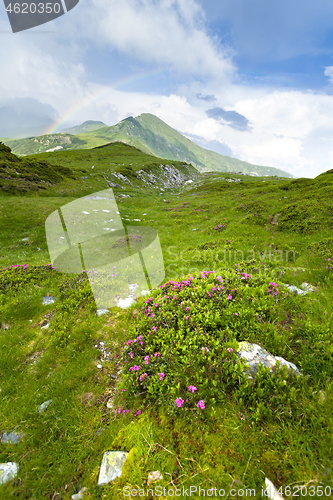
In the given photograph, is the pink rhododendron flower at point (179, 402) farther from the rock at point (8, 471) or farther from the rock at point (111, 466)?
the rock at point (8, 471)

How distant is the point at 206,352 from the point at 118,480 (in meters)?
2.46

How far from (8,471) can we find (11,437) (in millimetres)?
596

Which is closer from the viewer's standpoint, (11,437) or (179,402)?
(179,402)

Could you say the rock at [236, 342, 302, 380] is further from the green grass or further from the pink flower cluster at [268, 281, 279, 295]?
the pink flower cluster at [268, 281, 279, 295]

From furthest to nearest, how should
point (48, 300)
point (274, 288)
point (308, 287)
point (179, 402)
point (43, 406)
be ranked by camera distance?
point (48, 300) < point (308, 287) < point (274, 288) < point (43, 406) < point (179, 402)

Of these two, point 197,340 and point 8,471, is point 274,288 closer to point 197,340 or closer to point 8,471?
point 197,340

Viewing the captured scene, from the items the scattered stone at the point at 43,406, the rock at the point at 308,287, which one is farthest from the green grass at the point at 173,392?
the rock at the point at 308,287

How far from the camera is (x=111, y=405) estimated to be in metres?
4.15

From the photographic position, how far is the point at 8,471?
125 inches

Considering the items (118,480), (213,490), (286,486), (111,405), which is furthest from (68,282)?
(286,486)

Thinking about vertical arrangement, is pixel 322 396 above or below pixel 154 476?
above

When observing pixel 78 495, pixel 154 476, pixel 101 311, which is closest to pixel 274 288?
pixel 154 476

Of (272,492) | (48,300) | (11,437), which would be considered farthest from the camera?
(48,300)

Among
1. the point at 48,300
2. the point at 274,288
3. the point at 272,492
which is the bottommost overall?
the point at 272,492
